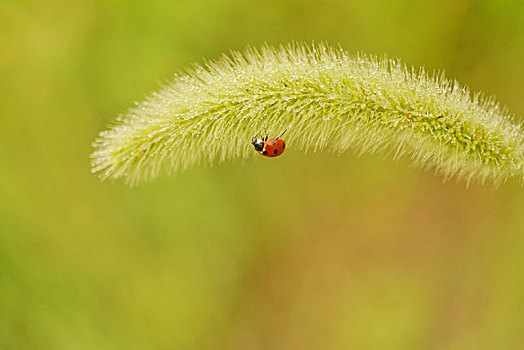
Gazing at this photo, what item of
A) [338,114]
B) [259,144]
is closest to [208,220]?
[259,144]

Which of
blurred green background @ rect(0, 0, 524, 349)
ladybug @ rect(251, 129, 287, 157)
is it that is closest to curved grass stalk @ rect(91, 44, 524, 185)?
ladybug @ rect(251, 129, 287, 157)

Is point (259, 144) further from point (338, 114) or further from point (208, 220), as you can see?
point (208, 220)

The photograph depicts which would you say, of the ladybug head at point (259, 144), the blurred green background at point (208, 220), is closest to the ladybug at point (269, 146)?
the ladybug head at point (259, 144)

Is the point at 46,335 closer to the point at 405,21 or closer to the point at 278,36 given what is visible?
the point at 278,36

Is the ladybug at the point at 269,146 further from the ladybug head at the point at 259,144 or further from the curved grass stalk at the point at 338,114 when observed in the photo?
the curved grass stalk at the point at 338,114

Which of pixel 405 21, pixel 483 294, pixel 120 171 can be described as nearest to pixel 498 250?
pixel 483 294

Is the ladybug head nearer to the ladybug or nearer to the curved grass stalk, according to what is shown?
the ladybug
